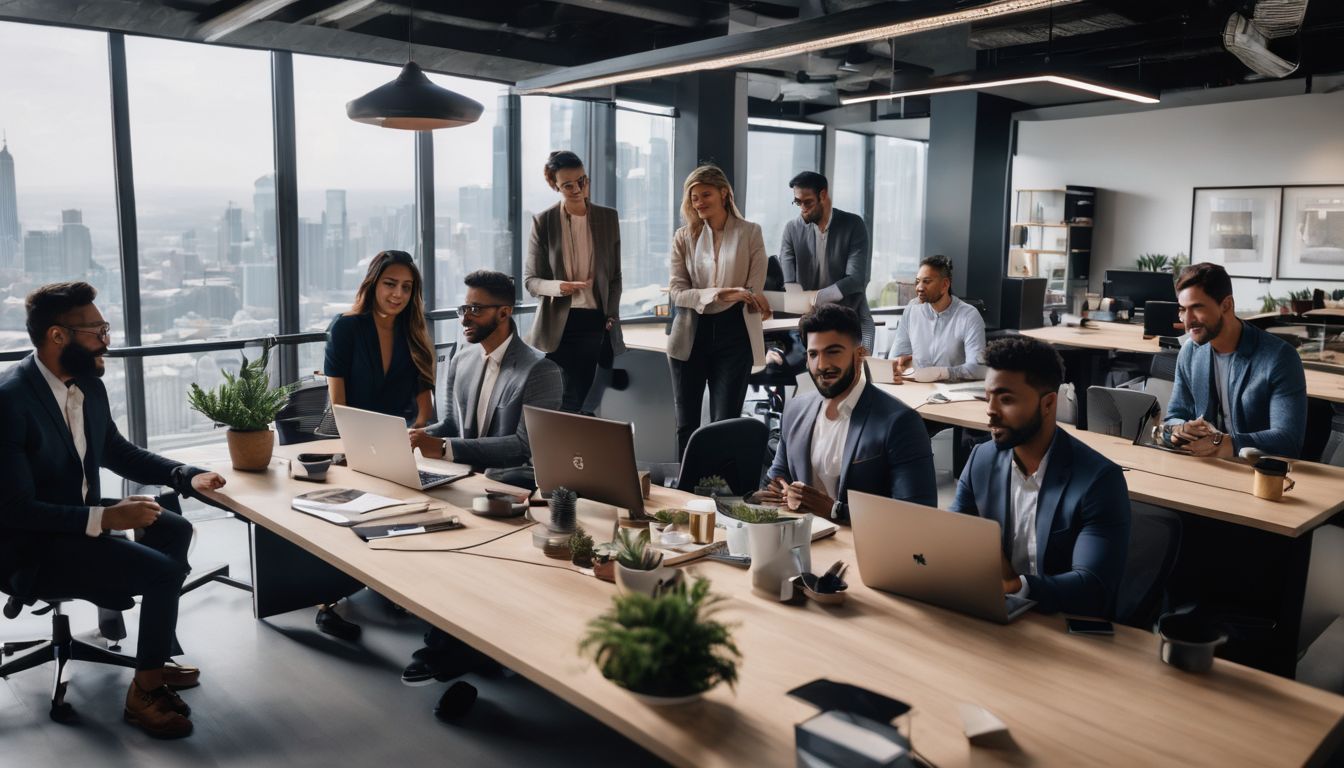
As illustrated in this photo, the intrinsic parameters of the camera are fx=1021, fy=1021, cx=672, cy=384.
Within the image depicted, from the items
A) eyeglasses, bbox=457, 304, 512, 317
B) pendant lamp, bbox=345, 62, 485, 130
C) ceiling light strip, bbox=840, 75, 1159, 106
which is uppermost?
ceiling light strip, bbox=840, 75, 1159, 106

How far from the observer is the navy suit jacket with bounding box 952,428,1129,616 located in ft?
7.72

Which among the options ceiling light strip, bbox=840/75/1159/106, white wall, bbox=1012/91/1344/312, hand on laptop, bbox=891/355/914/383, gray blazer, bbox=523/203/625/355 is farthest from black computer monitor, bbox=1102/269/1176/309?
gray blazer, bbox=523/203/625/355

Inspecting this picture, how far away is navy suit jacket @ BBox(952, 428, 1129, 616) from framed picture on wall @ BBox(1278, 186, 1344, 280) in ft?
35.9

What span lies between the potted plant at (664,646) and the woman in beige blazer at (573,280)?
3781mm

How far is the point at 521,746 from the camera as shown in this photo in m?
3.19

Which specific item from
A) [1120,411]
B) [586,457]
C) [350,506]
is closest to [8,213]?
[350,506]

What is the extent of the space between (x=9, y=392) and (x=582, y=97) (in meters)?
5.95

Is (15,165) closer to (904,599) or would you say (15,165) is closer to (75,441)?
(75,441)

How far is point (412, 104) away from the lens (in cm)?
382

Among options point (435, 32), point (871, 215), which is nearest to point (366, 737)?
point (435, 32)

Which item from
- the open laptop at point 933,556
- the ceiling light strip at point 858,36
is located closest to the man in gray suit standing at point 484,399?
the open laptop at point 933,556

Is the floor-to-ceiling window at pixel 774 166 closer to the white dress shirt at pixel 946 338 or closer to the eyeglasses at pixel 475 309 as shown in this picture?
the white dress shirt at pixel 946 338

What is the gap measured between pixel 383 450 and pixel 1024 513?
2.10 metres

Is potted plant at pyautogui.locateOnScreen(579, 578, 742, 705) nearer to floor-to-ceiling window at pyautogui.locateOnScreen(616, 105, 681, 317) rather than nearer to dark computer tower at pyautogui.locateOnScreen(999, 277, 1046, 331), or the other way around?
floor-to-ceiling window at pyautogui.locateOnScreen(616, 105, 681, 317)
